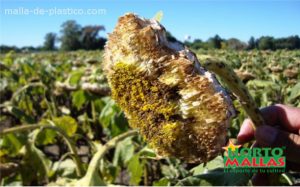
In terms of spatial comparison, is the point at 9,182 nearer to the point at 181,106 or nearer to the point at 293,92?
the point at 293,92

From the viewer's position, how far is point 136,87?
2.22ft

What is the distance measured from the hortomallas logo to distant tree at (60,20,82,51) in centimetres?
1820

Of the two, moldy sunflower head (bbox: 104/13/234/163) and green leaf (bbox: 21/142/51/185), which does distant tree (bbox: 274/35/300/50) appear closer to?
moldy sunflower head (bbox: 104/13/234/163)

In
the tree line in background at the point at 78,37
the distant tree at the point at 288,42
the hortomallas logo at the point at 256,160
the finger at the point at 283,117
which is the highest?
the tree line in background at the point at 78,37

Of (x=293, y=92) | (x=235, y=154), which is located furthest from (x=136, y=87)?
(x=293, y=92)

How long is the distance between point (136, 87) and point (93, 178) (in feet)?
1.42

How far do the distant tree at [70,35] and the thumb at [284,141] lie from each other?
59.7 feet

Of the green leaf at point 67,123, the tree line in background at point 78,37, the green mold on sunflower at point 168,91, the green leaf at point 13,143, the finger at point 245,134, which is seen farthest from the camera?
the tree line in background at point 78,37

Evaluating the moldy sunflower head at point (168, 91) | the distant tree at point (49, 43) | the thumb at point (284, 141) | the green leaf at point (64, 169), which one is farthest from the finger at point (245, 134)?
the distant tree at point (49, 43)

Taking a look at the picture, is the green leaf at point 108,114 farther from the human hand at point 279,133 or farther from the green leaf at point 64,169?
the human hand at point 279,133

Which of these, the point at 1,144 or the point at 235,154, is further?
the point at 1,144

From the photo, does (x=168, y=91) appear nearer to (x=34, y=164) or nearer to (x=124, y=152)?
(x=34, y=164)

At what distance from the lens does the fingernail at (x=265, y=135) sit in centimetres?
79

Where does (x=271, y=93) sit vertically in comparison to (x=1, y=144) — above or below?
above
